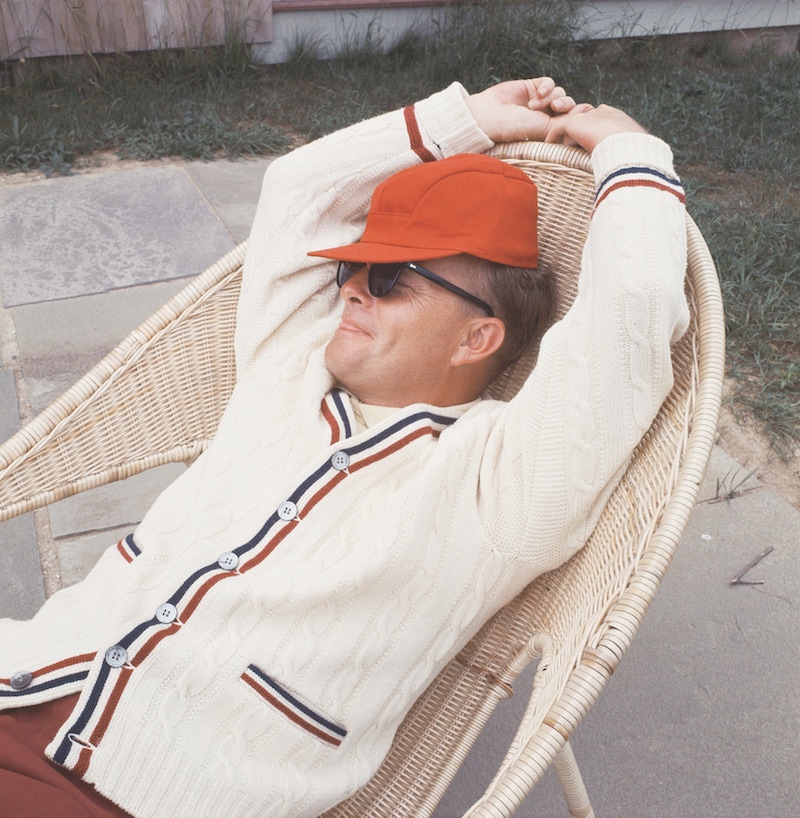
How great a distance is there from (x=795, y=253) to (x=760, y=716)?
7.50ft

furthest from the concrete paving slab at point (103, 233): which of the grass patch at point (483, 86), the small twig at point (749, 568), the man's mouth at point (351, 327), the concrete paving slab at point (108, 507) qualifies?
the small twig at point (749, 568)

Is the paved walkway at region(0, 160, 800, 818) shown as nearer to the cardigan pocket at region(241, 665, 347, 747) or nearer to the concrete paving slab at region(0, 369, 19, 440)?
the concrete paving slab at region(0, 369, 19, 440)

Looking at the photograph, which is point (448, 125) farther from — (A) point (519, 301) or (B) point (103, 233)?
(B) point (103, 233)

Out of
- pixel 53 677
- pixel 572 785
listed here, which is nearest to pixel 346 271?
pixel 53 677

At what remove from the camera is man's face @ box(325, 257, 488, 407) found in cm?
166

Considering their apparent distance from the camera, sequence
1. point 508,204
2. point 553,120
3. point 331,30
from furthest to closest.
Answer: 1. point 331,30
2. point 553,120
3. point 508,204

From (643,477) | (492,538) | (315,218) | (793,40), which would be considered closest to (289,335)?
(315,218)

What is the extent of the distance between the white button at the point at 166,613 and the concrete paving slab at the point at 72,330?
5.77 feet

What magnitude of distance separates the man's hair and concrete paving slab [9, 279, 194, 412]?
187 centimetres

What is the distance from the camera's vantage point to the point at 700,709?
216 centimetres

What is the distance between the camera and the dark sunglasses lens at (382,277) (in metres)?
1.65

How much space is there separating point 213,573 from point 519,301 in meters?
0.75

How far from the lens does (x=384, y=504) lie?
1529mm

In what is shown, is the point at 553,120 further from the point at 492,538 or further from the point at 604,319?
the point at 492,538
